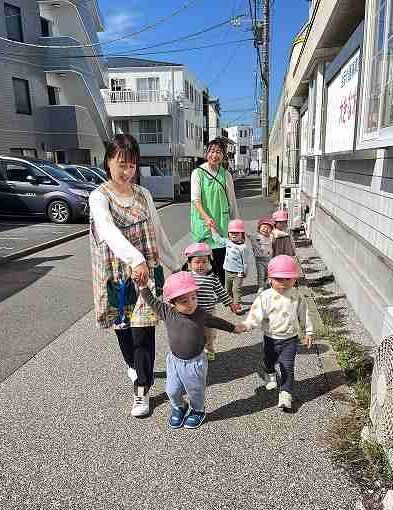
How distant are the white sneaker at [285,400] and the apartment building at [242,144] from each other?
83.3 meters

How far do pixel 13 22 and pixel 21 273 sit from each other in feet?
56.8

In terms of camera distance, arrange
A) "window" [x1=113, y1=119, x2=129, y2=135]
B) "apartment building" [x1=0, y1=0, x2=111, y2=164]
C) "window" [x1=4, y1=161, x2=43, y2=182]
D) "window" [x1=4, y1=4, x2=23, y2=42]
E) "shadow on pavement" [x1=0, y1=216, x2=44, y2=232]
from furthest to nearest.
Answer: "window" [x1=113, y1=119, x2=129, y2=135], "window" [x1=4, y1=4, x2=23, y2=42], "apartment building" [x1=0, y1=0, x2=111, y2=164], "window" [x1=4, y1=161, x2=43, y2=182], "shadow on pavement" [x1=0, y1=216, x2=44, y2=232]

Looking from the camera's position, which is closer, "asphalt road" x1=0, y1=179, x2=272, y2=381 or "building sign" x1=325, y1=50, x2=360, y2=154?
"asphalt road" x1=0, y1=179, x2=272, y2=381

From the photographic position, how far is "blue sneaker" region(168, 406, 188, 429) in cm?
267

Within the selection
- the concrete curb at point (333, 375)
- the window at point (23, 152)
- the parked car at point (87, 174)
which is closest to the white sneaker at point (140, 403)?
the concrete curb at point (333, 375)

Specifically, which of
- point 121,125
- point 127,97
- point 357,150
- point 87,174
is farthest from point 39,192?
point 121,125

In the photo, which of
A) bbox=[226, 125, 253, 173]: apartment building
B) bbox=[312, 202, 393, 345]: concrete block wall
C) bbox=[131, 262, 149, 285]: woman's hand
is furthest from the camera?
bbox=[226, 125, 253, 173]: apartment building

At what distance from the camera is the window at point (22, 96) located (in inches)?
742

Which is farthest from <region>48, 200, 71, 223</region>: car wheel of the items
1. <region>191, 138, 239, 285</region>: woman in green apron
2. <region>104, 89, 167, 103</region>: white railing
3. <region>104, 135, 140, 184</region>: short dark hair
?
<region>104, 89, 167, 103</region>: white railing

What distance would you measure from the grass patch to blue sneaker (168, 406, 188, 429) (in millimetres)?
921

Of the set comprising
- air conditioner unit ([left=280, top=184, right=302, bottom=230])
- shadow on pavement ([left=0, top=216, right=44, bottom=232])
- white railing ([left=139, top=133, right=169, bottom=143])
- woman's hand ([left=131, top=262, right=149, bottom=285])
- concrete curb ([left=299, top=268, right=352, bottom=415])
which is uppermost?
white railing ([left=139, top=133, right=169, bottom=143])

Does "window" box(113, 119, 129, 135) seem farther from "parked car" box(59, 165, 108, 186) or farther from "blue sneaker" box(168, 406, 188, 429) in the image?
"blue sneaker" box(168, 406, 188, 429)

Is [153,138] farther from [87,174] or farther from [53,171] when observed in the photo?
[53,171]

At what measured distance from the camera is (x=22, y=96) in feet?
63.6
